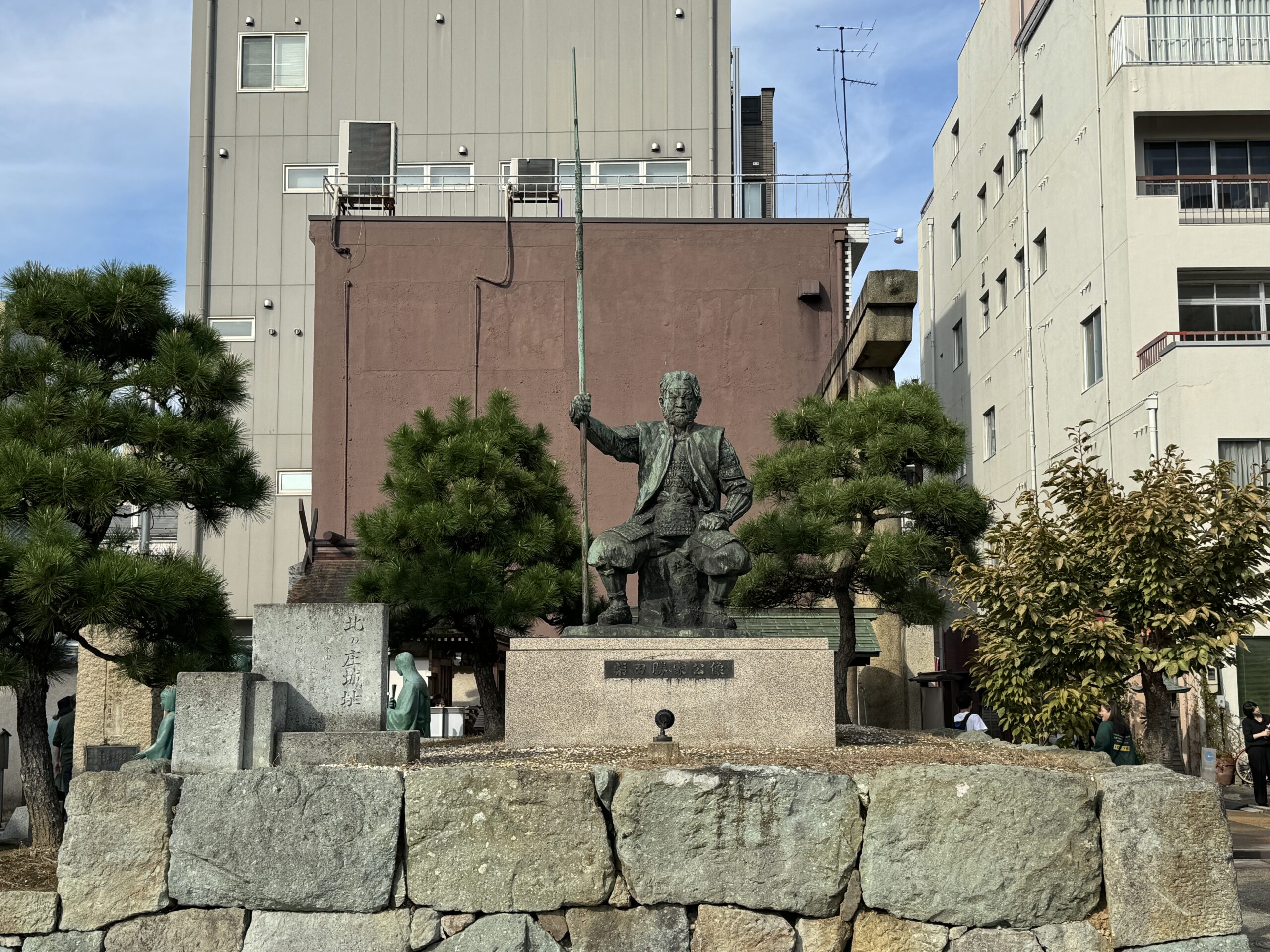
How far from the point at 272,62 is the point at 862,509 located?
19199mm

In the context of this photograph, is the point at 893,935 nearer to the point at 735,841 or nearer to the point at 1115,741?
the point at 735,841

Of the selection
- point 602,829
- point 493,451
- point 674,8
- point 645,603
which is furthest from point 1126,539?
point 674,8

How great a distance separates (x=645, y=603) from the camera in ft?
32.4

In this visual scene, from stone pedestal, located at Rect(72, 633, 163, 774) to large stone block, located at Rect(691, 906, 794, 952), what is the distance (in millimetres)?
11541

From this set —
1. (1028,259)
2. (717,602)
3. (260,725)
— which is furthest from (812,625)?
(260,725)

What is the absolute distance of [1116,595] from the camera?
39.4 feet


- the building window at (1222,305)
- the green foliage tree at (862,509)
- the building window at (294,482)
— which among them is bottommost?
the green foliage tree at (862,509)

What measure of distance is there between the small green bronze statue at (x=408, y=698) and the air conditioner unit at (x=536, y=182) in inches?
619

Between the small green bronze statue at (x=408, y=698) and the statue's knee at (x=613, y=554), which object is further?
the small green bronze statue at (x=408, y=698)

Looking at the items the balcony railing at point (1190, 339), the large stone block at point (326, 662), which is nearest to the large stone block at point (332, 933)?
the large stone block at point (326, 662)

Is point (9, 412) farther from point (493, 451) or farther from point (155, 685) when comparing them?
point (493, 451)

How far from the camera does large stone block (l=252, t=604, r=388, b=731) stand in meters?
8.46

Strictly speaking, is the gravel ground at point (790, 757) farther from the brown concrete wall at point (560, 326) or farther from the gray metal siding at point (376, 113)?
the gray metal siding at point (376, 113)

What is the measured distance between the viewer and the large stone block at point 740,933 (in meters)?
7.02
